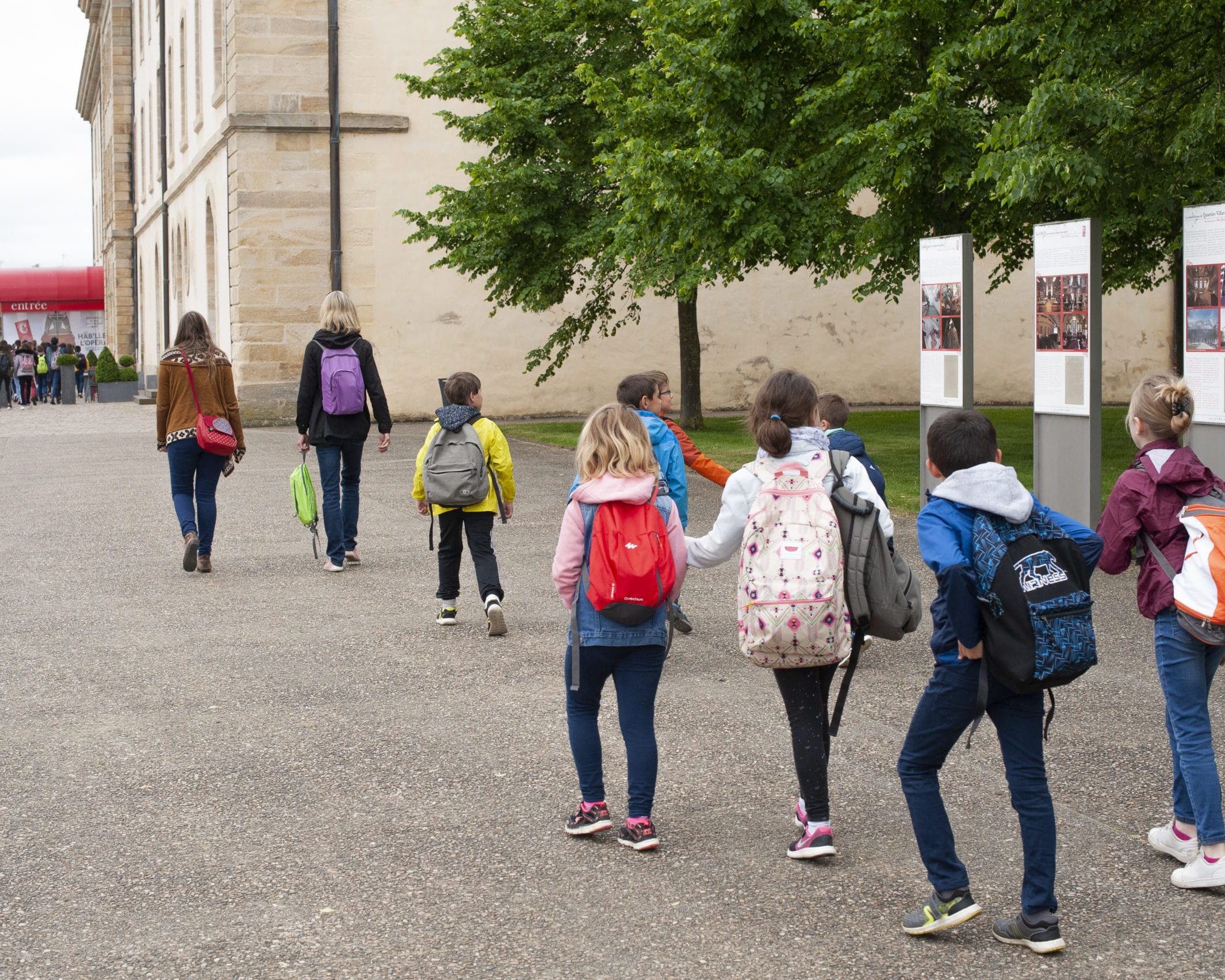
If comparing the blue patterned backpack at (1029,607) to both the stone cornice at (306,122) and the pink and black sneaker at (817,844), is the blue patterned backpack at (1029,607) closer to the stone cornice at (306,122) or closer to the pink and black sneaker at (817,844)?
the pink and black sneaker at (817,844)

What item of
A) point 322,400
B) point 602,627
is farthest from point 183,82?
point 602,627

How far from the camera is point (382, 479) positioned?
1625cm

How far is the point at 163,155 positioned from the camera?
3878cm

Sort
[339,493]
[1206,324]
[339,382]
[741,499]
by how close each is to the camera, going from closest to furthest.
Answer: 1. [741,499]
2. [1206,324]
3. [339,382]
4. [339,493]

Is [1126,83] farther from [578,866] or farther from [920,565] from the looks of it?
[578,866]

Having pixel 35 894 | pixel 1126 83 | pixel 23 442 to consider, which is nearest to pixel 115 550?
pixel 35 894

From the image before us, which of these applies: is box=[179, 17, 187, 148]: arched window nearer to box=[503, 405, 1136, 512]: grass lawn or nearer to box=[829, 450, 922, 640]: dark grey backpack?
box=[503, 405, 1136, 512]: grass lawn

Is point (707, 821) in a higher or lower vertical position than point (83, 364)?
lower

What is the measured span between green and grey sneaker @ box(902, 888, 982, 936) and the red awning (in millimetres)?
52160

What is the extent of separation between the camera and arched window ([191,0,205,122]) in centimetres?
3120

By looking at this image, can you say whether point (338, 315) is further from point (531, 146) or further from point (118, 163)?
point (118, 163)

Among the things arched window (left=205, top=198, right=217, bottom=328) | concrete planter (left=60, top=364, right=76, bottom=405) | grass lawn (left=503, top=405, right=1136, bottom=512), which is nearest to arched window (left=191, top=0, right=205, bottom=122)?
arched window (left=205, top=198, right=217, bottom=328)

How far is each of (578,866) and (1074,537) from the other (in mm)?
1722

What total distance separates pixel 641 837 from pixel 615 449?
119 centimetres
